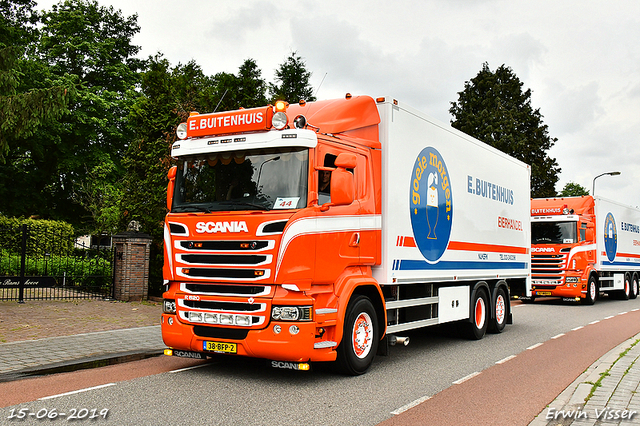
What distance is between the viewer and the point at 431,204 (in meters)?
8.95

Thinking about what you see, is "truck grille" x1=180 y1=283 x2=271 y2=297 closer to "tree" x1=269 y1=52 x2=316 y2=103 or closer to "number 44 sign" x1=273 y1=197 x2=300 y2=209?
"number 44 sign" x1=273 y1=197 x2=300 y2=209

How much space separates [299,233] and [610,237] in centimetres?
1870

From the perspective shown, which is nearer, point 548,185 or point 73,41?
point 73,41

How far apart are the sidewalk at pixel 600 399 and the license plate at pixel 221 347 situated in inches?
129

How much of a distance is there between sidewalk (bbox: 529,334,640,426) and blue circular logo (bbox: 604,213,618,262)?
14233 mm

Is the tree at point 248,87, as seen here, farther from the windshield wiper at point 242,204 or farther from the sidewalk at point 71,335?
the windshield wiper at point 242,204

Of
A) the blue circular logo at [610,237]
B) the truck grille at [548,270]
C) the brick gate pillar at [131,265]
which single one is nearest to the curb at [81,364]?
the brick gate pillar at [131,265]

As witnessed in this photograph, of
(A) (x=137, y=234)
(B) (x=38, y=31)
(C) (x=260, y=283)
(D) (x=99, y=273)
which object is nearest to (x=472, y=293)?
(C) (x=260, y=283)

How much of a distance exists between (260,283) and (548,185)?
42.1 meters

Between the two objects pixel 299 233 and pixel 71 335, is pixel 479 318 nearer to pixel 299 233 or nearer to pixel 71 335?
pixel 299 233

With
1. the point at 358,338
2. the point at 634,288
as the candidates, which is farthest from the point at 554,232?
the point at 358,338

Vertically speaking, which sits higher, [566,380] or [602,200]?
[602,200]

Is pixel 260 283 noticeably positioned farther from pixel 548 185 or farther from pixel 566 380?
pixel 548 185

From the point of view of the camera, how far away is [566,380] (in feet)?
23.7
